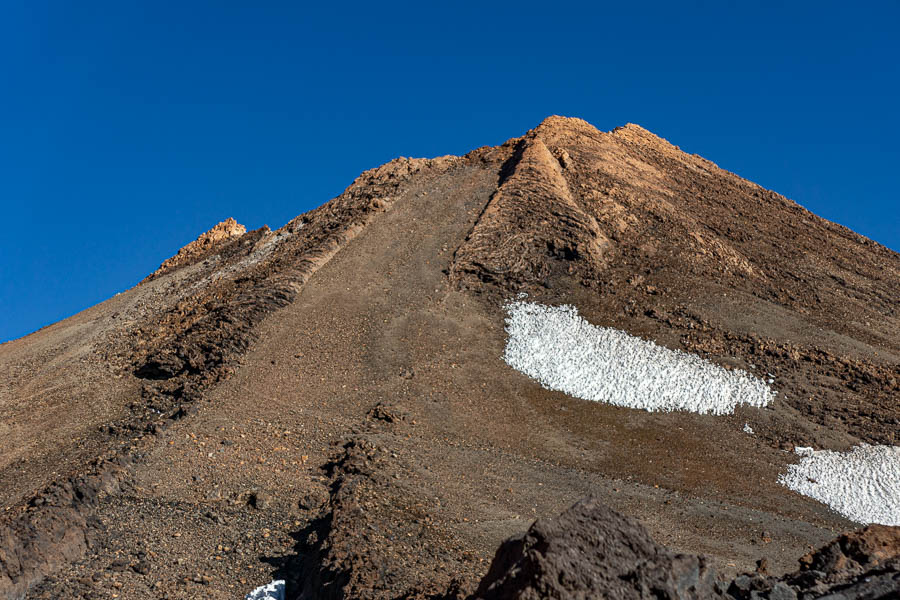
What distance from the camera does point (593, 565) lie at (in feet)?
23.1

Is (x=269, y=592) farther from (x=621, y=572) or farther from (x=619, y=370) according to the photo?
(x=619, y=370)

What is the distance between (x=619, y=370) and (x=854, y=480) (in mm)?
7280

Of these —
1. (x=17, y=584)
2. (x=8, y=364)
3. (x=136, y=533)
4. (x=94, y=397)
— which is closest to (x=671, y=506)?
(x=136, y=533)

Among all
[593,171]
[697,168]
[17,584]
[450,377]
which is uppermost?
[697,168]

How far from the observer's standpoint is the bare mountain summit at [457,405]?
43.9ft

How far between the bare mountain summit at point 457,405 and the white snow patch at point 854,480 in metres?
0.42

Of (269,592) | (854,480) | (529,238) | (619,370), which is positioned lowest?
(269,592)

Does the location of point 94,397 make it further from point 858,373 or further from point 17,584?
point 858,373

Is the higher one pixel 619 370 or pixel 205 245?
pixel 205 245

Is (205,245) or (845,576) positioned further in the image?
(205,245)

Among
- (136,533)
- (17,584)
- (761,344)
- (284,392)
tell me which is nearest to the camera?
(17,584)

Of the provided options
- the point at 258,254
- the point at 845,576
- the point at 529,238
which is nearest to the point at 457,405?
the point at 529,238

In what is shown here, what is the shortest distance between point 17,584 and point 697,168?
3468 centimetres

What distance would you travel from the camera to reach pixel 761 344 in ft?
82.6
